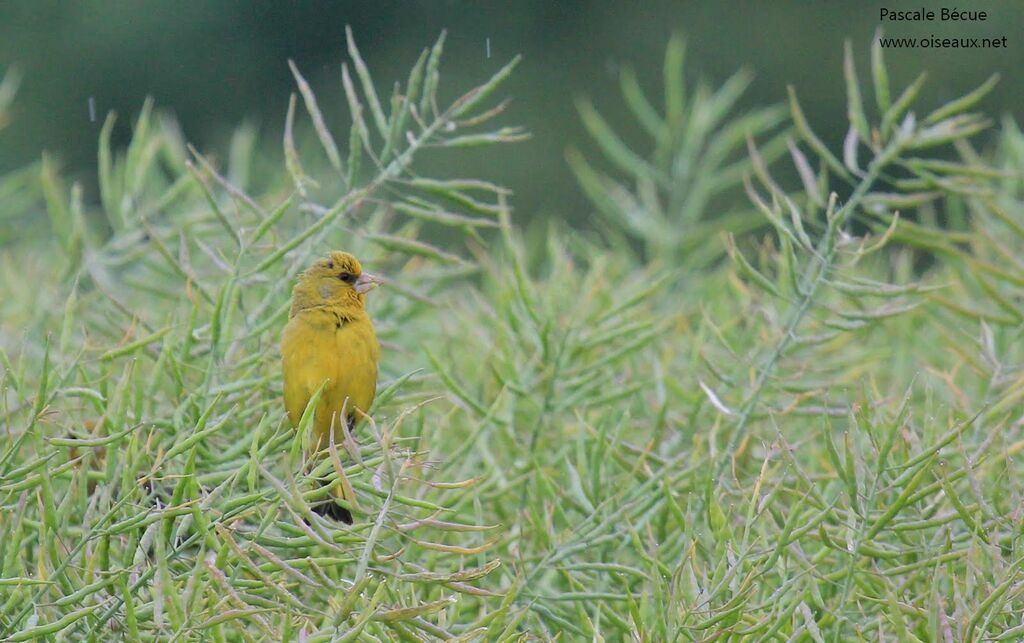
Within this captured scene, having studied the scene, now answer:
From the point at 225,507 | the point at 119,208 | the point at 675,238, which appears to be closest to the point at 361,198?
the point at 225,507

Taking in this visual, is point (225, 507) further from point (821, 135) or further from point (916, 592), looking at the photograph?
point (821, 135)

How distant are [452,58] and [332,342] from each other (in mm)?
10917

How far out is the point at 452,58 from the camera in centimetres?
1271

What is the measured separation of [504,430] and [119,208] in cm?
98

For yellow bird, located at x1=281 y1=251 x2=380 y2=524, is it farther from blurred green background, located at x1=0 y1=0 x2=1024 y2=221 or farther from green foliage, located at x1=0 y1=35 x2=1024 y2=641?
blurred green background, located at x1=0 y1=0 x2=1024 y2=221

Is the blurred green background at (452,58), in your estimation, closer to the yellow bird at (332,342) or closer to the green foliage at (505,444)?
the green foliage at (505,444)

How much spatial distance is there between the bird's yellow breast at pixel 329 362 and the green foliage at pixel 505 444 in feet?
0.16

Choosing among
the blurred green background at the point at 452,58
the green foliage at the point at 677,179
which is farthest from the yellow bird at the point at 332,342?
the blurred green background at the point at 452,58

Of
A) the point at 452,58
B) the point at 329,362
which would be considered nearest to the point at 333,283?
the point at 329,362

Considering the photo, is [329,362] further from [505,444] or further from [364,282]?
[505,444]

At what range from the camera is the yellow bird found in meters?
2.01

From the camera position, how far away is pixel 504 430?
227 centimetres

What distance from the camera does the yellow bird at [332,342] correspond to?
201 centimetres

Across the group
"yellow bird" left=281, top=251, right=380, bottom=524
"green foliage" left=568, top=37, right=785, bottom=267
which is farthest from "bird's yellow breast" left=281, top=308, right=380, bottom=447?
"green foliage" left=568, top=37, right=785, bottom=267
